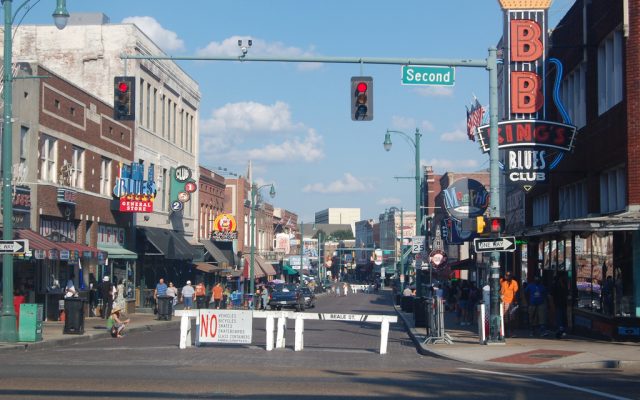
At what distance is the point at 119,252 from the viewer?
40.7 metres

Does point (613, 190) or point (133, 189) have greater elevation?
point (133, 189)

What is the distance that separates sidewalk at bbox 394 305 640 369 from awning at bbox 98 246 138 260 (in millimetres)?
19006

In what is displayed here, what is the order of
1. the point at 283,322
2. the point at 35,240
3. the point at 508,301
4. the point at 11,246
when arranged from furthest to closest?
the point at 35,240, the point at 508,301, the point at 283,322, the point at 11,246

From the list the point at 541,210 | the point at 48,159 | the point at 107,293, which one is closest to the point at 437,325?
the point at 541,210

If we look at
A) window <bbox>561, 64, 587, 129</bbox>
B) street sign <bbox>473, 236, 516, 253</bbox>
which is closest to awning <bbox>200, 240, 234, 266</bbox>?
window <bbox>561, 64, 587, 129</bbox>

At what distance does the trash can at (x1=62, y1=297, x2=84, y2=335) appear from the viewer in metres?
26.2

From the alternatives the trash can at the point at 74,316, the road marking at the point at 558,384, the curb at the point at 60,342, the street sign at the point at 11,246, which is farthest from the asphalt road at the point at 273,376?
the trash can at the point at 74,316

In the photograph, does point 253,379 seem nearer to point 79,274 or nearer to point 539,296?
point 539,296

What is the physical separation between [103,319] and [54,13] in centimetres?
1800

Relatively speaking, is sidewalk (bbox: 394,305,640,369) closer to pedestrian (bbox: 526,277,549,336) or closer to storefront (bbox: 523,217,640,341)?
pedestrian (bbox: 526,277,549,336)

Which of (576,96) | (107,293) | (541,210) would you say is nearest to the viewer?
(576,96)

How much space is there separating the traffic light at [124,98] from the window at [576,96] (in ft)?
47.4

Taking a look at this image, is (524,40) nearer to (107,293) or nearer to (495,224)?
(495,224)

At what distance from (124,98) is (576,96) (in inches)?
607
